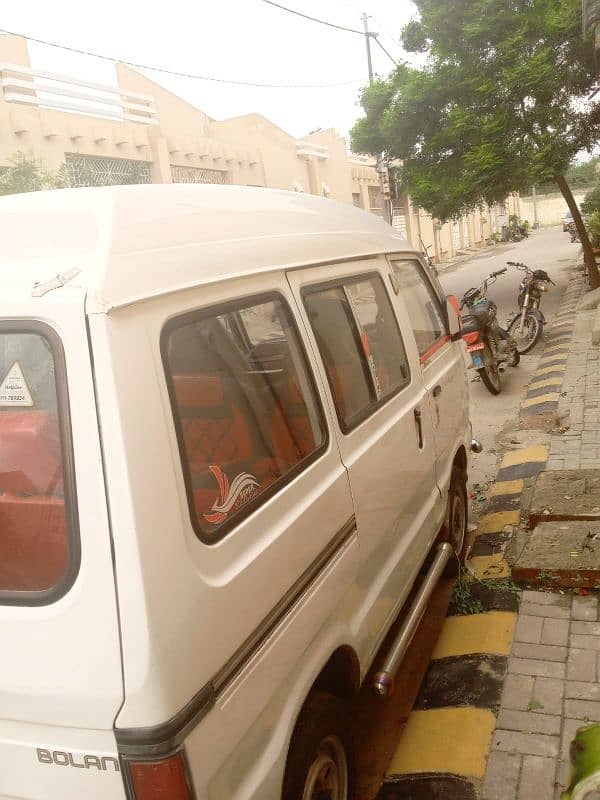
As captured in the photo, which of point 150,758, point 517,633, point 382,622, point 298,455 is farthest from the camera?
point 517,633

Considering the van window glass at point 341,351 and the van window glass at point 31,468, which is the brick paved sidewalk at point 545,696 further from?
the van window glass at point 31,468

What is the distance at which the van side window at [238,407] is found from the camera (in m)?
1.61

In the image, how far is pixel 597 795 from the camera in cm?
150

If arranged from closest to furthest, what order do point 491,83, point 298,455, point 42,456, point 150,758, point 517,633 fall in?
point 150,758 < point 42,456 < point 298,455 < point 517,633 < point 491,83

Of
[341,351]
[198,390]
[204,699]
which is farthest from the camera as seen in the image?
[341,351]

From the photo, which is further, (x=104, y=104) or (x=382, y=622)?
(x=104, y=104)

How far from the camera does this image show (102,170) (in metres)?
17.2

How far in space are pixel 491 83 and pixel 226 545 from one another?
12815 mm

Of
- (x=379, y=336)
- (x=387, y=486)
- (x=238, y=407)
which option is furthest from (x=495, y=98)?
(x=238, y=407)

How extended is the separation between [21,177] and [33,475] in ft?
43.6

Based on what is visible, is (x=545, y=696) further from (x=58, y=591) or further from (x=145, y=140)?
(x=145, y=140)

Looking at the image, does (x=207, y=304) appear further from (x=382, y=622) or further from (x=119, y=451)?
(x=382, y=622)

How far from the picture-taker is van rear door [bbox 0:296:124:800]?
131cm

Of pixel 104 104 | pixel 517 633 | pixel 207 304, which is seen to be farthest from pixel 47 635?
pixel 104 104
